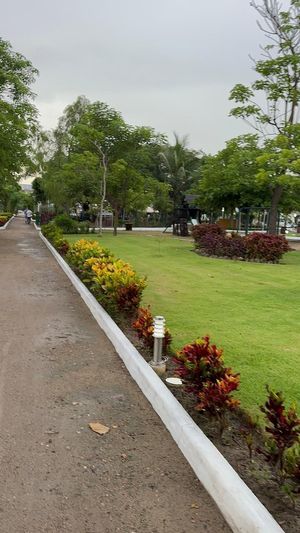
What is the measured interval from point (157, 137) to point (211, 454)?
1267 inches

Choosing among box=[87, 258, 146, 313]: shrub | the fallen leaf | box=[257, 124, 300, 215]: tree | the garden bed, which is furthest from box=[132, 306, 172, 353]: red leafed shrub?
box=[257, 124, 300, 215]: tree

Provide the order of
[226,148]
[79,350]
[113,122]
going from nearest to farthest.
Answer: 1. [79,350]
2. [226,148]
3. [113,122]

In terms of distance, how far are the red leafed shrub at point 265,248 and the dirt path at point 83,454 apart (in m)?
12.2

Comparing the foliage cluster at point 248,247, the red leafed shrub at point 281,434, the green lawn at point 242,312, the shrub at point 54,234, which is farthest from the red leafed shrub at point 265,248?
the red leafed shrub at point 281,434

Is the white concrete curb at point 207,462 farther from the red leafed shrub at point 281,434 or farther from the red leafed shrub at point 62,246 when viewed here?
the red leafed shrub at point 62,246

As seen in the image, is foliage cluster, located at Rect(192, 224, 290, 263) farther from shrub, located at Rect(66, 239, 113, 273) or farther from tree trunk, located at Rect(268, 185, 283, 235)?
shrub, located at Rect(66, 239, 113, 273)

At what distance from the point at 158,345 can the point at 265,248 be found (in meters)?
13.2

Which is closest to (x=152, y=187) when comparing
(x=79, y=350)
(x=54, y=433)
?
(x=79, y=350)

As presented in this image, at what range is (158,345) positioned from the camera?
4812 mm

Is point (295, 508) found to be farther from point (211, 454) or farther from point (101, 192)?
point (101, 192)

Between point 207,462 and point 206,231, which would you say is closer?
point 207,462

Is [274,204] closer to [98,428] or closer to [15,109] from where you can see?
[15,109]

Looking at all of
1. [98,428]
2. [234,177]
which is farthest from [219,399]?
[234,177]

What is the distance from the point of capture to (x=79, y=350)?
5.91 meters
